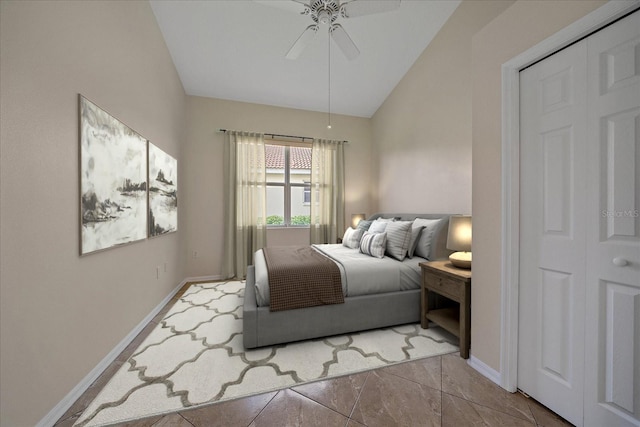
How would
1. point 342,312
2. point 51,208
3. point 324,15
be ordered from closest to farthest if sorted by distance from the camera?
A: point 51,208
point 324,15
point 342,312

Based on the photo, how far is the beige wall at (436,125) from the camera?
8.22ft

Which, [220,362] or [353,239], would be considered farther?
[353,239]

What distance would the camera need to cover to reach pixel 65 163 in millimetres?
1299

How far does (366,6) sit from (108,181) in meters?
2.36

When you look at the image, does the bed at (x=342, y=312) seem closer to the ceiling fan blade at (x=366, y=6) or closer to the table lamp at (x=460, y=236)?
the table lamp at (x=460, y=236)

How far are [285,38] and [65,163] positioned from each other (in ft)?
8.60

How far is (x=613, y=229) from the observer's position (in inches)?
41.5

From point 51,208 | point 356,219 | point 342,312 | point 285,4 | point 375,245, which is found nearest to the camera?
point 51,208

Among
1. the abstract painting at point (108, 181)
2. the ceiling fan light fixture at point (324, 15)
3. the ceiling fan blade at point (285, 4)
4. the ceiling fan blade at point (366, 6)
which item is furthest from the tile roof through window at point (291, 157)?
the ceiling fan blade at point (366, 6)

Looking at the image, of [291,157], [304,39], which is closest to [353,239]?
[291,157]

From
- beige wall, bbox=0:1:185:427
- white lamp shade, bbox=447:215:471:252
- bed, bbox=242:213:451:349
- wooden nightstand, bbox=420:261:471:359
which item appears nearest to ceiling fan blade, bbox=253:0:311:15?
beige wall, bbox=0:1:185:427

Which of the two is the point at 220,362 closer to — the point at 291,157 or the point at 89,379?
the point at 89,379

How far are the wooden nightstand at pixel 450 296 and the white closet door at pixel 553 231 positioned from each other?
0.33 meters

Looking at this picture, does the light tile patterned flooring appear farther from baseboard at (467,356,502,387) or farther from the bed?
the bed
